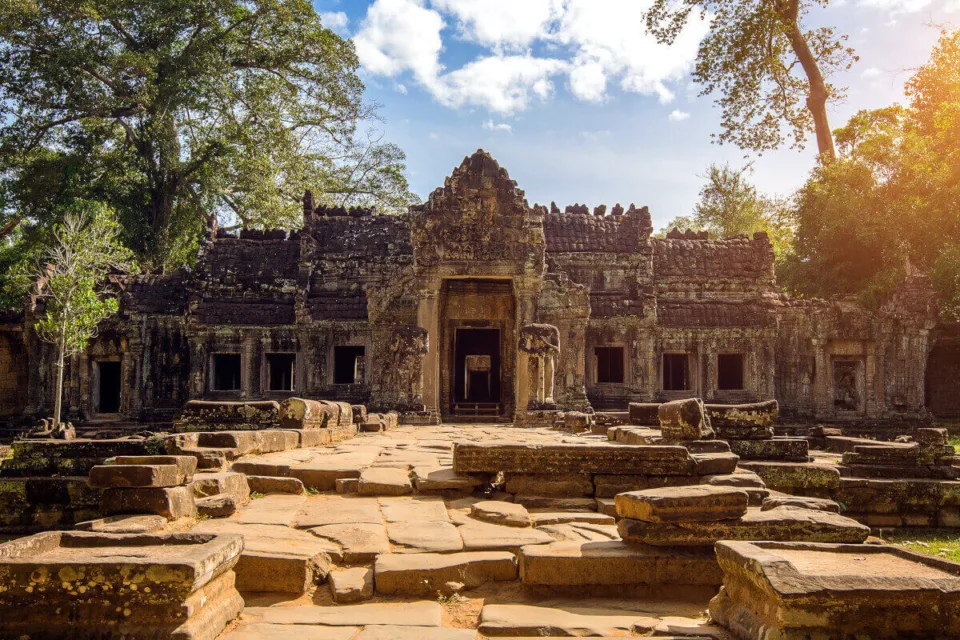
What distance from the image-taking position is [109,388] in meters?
22.2

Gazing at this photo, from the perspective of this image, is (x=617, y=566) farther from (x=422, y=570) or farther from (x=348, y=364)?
(x=348, y=364)

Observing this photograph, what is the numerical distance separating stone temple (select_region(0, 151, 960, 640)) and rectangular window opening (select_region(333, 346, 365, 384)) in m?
0.20

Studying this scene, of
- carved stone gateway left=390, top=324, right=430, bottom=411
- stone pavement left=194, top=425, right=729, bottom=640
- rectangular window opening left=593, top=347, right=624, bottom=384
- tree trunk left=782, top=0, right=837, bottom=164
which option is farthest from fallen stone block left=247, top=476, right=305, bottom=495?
tree trunk left=782, top=0, right=837, bottom=164

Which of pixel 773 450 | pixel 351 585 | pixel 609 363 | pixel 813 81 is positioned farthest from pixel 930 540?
pixel 813 81

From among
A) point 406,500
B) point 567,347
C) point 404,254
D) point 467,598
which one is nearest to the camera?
point 467,598

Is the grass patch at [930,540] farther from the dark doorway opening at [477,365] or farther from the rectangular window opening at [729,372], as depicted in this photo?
the rectangular window opening at [729,372]

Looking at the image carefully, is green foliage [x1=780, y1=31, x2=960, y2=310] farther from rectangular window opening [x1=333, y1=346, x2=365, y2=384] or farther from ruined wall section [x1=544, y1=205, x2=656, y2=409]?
rectangular window opening [x1=333, y1=346, x2=365, y2=384]

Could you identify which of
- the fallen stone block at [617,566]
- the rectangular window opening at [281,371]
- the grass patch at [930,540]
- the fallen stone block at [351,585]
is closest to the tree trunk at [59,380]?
the rectangular window opening at [281,371]

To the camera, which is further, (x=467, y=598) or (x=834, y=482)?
(x=834, y=482)

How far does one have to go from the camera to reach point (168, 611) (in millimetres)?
3389

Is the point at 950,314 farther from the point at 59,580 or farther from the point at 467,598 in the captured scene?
the point at 59,580

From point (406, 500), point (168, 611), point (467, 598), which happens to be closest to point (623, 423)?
point (406, 500)

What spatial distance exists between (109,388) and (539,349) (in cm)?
1388

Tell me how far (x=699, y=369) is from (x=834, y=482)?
12902 mm
